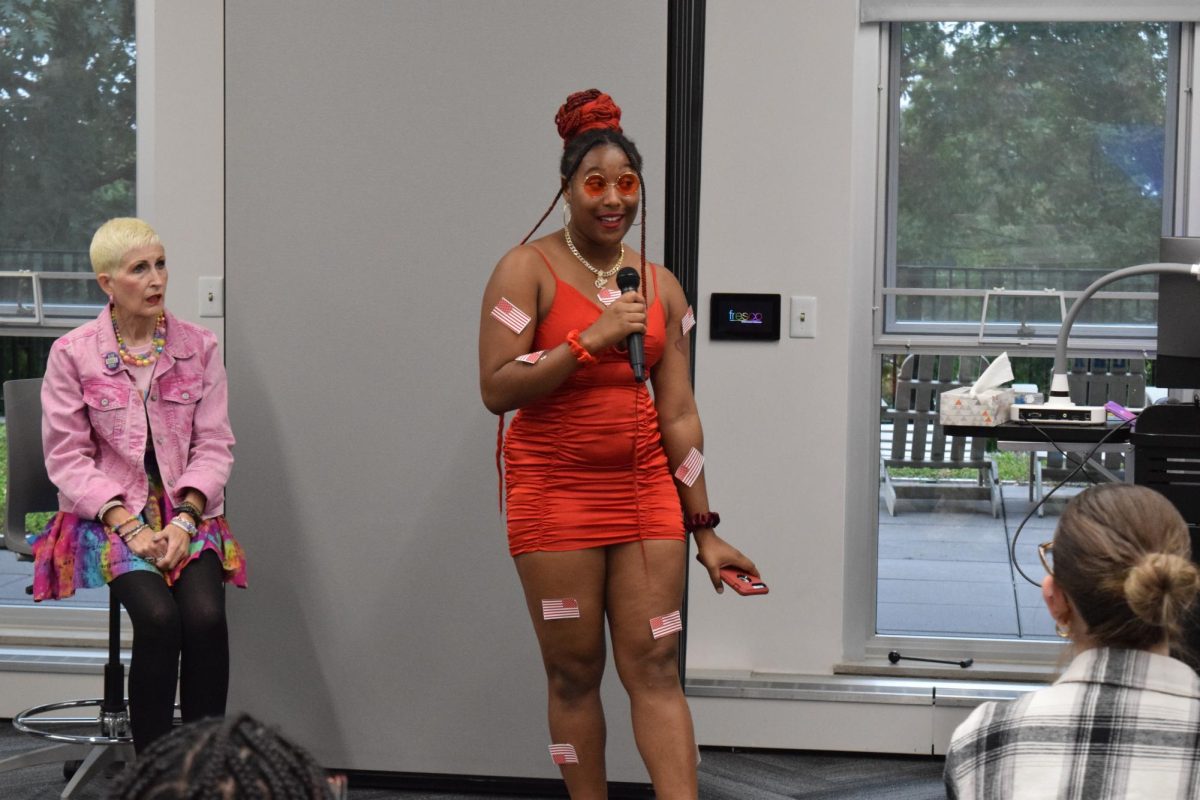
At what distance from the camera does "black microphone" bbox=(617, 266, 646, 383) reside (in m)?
2.38

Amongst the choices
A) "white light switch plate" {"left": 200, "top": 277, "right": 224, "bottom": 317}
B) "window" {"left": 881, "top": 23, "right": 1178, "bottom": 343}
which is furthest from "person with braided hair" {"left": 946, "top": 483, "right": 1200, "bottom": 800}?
"white light switch plate" {"left": 200, "top": 277, "right": 224, "bottom": 317}

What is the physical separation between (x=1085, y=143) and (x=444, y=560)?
2.16 metres

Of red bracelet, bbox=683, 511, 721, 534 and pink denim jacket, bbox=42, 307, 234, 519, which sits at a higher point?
pink denim jacket, bbox=42, 307, 234, 519

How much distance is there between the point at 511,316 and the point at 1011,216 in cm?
198

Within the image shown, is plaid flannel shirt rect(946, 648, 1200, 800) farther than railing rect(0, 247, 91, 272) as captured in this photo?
No

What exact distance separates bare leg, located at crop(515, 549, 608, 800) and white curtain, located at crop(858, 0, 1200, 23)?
2.04m

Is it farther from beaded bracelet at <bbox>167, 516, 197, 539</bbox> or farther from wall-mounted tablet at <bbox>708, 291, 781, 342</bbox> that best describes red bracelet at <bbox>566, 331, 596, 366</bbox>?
wall-mounted tablet at <bbox>708, 291, 781, 342</bbox>

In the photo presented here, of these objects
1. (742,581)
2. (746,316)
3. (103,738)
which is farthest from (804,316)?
(103,738)

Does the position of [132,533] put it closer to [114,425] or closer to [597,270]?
[114,425]

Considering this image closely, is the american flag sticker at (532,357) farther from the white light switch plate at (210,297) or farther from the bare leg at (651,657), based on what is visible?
the white light switch plate at (210,297)

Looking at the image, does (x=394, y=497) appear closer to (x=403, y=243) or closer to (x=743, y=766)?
(x=403, y=243)

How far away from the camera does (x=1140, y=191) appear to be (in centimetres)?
381

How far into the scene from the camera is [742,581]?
2.52m

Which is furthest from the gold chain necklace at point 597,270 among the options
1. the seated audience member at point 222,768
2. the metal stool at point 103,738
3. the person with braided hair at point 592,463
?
the seated audience member at point 222,768
